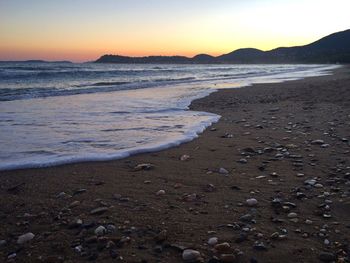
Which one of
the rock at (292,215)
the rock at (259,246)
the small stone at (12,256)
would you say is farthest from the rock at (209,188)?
the small stone at (12,256)

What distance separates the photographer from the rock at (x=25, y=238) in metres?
2.90

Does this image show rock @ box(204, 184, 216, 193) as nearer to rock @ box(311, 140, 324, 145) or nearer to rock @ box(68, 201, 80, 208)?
rock @ box(68, 201, 80, 208)

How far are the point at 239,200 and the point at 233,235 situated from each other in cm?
79

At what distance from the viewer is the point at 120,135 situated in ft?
22.7

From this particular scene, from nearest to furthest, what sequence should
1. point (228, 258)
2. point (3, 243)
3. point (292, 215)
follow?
point (228, 258), point (3, 243), point (292, 215)

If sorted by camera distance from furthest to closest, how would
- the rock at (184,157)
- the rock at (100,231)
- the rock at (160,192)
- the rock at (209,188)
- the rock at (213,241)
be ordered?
the rock at (184,157) → the rock at (209,188) → the rock at (160,192) → the rock at (100,231) → the rock at (213,241)

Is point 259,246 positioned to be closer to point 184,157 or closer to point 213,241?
point 213,241

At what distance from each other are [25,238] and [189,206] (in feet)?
4.87

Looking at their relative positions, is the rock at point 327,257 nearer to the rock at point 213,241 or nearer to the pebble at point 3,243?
the rock at point 213,241

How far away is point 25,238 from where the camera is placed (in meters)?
2.94

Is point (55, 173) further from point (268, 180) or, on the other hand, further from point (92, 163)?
point (268, 180)

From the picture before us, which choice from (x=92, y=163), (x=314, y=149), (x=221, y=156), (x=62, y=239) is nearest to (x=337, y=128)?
(x=314, y=149)

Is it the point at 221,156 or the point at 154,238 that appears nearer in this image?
the point at 154,238

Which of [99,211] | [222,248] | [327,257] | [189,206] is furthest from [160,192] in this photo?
[327,257]
